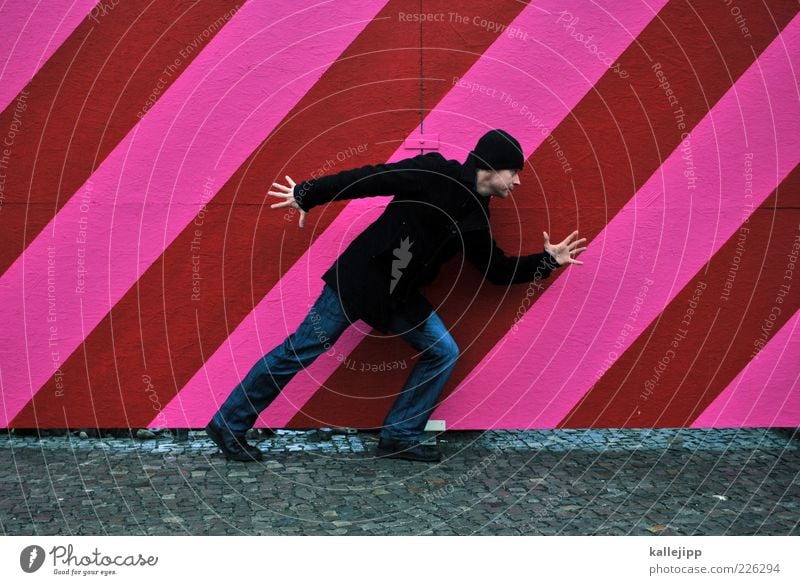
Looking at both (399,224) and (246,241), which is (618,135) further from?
(246,241)

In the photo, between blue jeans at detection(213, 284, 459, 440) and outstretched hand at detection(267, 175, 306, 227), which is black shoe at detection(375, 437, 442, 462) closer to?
blue jeans at detection(213, 284, 459, 440)

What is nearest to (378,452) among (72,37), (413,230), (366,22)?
(413,230)

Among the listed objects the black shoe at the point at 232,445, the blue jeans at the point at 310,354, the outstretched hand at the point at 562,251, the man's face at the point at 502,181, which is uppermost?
the man's face at the point at 502,181

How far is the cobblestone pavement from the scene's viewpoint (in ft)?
14.4

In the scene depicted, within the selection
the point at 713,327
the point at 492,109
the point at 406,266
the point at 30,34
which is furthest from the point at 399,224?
the point at 30,34

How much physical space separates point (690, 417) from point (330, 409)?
2.08m

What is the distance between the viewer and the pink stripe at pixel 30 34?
529 centimetres

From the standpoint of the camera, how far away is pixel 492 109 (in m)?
5.45

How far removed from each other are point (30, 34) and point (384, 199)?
2.10m

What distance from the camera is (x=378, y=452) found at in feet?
17.7

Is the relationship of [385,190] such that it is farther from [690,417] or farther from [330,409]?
[690,417]

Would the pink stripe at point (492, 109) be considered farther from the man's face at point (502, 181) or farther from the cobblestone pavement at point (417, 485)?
the cobblestone pavement at point (417, 485)

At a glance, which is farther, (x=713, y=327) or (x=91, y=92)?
(x=713, y=327)

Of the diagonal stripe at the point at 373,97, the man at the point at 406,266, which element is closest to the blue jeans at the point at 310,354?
the man at the point at 406,266
